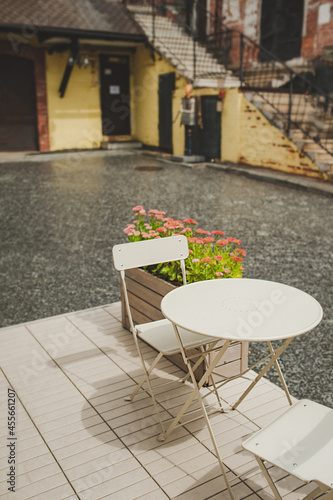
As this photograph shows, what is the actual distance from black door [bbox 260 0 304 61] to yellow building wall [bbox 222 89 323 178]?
253 cm

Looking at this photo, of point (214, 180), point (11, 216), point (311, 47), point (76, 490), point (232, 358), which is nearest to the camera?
point (76, 490)

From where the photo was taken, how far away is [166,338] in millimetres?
2805

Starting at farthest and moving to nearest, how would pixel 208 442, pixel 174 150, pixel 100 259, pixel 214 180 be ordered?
pixel 174 150 < pixel 214 180 < pixel 100 259 < pixel 208 442

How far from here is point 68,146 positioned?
55.7 ft

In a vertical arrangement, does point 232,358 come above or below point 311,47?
below

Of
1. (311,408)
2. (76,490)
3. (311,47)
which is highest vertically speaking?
(311,47)

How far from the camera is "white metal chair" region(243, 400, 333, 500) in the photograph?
1.77 metres

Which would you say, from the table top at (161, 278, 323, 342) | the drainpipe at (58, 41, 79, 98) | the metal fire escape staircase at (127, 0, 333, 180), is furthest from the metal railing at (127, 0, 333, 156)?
the table top at (161, 278, 323, 342)

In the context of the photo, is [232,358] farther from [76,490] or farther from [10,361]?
[10,361]

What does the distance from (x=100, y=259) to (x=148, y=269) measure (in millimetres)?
2270

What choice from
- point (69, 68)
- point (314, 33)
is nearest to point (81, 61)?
point (69, 68)

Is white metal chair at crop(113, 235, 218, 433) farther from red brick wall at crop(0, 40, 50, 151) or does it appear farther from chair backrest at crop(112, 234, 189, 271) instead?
red brick wall at crop(0, 40, 50, 151)

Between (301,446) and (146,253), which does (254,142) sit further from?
(301,446)

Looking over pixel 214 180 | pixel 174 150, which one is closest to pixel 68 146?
pixel 174 150
